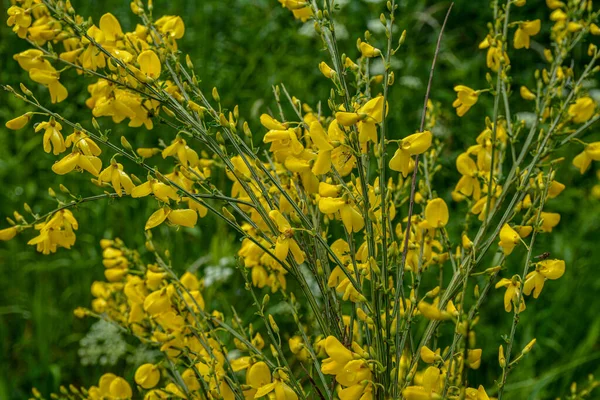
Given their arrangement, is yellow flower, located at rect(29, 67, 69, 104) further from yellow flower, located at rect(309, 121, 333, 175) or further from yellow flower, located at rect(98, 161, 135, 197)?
yellow flower, located at rect(309, 121, 333, 175)

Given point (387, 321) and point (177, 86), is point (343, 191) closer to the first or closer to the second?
point (387, 321)

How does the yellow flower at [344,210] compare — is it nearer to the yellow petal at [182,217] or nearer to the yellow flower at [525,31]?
the yellow petal at [182,217]

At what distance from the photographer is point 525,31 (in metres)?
1.14

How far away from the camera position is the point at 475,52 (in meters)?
3.28

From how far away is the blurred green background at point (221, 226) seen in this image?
206 cm

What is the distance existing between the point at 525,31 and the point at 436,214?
43 centimetres

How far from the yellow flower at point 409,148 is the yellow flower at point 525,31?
1.48 feet

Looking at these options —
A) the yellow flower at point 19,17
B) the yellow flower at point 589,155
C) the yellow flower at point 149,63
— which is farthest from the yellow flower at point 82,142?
the yellow flower at point 589,155

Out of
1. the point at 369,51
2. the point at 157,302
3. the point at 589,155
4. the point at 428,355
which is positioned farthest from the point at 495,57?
the point at 157,302

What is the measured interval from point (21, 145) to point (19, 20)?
70.4 inches

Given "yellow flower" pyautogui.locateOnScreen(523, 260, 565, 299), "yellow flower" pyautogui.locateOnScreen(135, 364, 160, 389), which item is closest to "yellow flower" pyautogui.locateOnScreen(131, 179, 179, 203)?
"yellow flower" pyautogui.locateOnScreen(135, 364, 160, 389)

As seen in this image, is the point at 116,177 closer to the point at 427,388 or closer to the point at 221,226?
the point at 427,388

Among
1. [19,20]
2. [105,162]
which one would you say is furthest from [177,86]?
[105,162]

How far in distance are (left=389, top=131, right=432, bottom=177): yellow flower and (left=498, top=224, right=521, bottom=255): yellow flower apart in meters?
0.15
